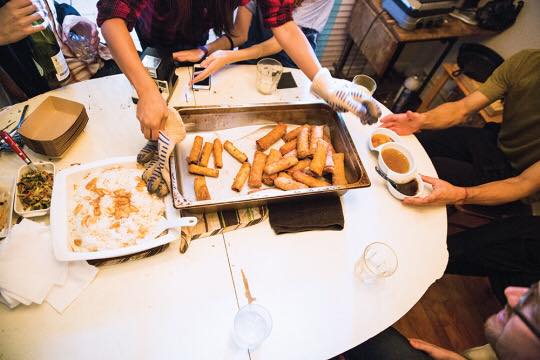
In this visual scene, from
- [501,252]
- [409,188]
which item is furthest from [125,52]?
[501,252]

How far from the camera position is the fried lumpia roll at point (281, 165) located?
1.44m

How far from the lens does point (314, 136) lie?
1598 mm

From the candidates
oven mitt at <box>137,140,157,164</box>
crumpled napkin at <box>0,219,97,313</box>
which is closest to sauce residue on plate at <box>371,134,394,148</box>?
oven mitt at <box>137,140,157,164</box>

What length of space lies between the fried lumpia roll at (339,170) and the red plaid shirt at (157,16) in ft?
2.88

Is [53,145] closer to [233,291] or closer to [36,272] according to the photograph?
[36,272]

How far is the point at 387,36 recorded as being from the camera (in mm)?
2992

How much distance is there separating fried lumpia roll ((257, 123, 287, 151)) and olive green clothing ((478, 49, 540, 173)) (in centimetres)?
156

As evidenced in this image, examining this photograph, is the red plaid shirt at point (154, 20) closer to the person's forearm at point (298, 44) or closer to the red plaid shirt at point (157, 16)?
the red plaid shirt at point (157, 16)

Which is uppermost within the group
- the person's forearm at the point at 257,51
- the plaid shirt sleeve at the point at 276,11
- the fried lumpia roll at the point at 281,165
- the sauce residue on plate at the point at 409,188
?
the plaid shirt sleeve at the point at 276,11

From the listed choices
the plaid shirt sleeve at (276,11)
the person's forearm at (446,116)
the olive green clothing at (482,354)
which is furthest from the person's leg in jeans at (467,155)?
the plaid shirt sleeve at (276,11)

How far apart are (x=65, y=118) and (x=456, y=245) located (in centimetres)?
242

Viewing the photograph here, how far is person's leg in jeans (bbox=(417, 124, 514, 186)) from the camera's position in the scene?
212 cm

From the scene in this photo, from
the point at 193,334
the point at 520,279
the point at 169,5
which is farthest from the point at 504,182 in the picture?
the point at 169,5

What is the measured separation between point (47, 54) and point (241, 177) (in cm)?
128
